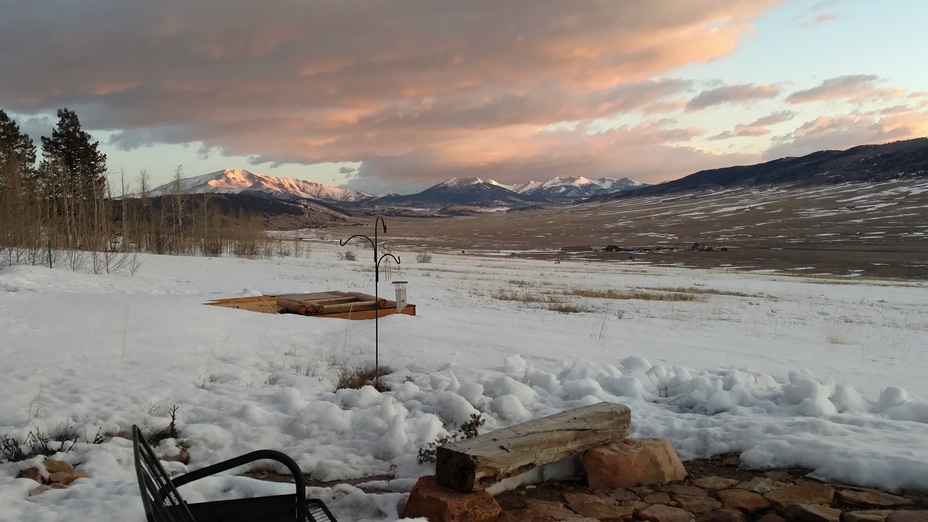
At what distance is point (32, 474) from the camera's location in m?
3.99

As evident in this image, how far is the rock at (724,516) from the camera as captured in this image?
146 inches

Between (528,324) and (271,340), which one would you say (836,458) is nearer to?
(271,340)

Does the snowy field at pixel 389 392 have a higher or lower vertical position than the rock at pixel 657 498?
higher

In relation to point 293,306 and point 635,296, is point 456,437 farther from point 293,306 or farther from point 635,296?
point 635,296

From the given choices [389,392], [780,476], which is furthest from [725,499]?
[389,392]

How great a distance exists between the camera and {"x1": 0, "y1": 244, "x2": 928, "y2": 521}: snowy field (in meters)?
4.23

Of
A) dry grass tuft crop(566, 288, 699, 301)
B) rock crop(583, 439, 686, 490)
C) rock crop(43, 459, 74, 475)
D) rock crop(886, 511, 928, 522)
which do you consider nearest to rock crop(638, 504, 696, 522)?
rock crop(583, 439, 686, 490)

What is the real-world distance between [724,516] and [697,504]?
24cm

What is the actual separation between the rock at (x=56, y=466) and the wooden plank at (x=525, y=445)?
8.54 feet

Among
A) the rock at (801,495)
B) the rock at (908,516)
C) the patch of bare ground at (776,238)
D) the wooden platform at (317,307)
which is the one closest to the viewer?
the rock at (908,516)

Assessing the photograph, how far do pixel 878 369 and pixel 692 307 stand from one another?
876 centimetres

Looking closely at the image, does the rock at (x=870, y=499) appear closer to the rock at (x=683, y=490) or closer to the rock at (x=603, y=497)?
the rock at (x=683, y=490)

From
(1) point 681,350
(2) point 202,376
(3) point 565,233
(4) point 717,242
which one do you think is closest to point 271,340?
(2) point 202,376

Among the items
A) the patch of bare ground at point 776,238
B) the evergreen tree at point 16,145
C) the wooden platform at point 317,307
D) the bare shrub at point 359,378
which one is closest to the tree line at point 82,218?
the evergreen tree at point 16,145
